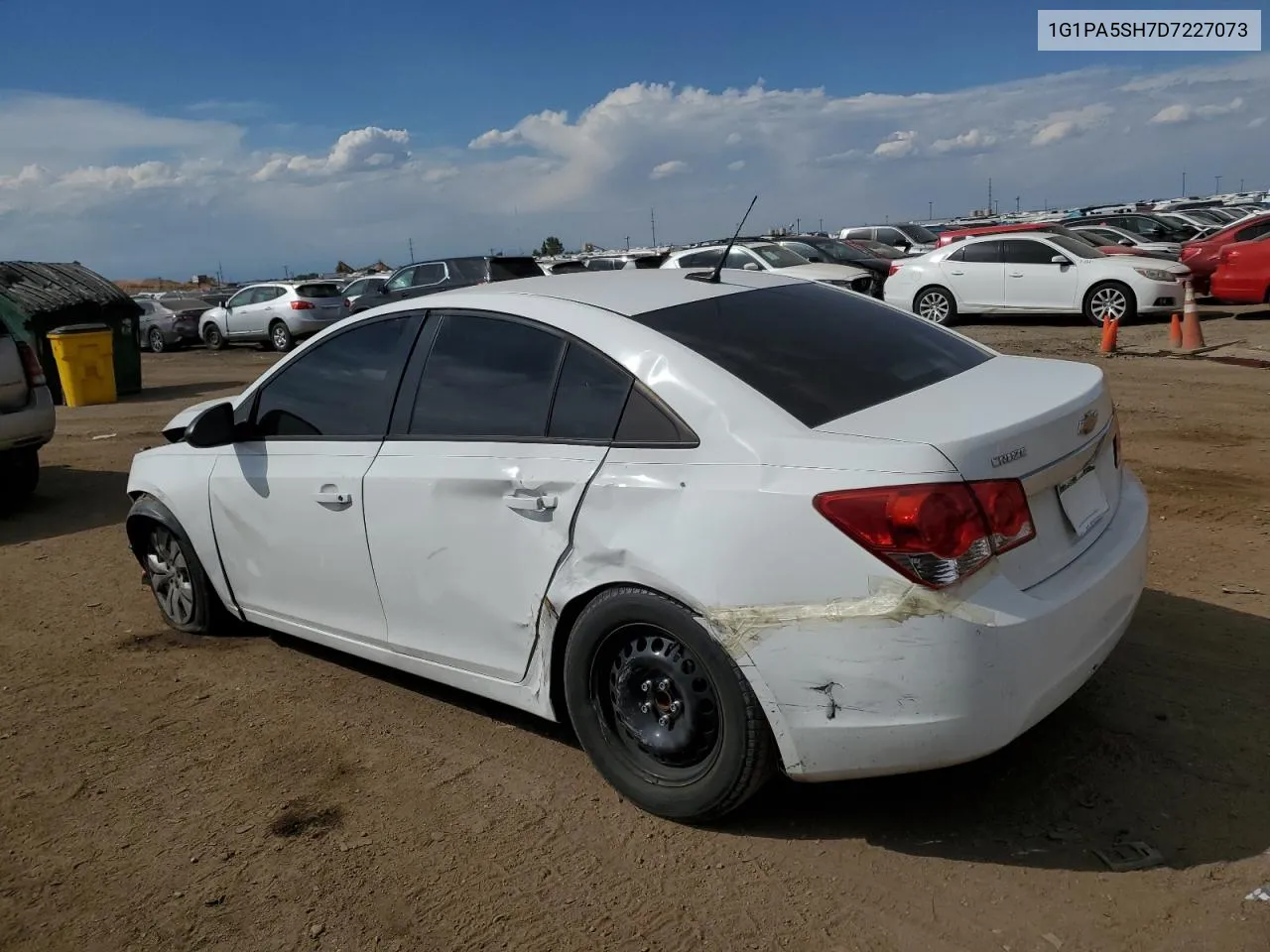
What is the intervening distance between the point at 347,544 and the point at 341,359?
76 cm

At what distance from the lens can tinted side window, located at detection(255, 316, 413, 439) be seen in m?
4.14

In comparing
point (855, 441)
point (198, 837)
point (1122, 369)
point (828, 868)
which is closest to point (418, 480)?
point (198, 837)

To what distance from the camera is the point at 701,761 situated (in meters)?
3.26

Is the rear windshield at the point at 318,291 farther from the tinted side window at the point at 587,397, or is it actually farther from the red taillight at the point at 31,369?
the tinted side window at the point at 587,397

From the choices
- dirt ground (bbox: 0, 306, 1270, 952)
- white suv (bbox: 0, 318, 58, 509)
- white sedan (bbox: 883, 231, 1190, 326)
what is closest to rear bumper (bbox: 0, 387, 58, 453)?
white suv (bbox: 0, 318, 58, 509)

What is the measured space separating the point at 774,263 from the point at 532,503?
Answer: 17941mm

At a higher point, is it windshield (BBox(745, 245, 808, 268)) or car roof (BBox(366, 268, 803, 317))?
windshield (BBox(745, 245, 808, 268))

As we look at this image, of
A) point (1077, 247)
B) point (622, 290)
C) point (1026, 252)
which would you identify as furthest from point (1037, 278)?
point (622, 290)

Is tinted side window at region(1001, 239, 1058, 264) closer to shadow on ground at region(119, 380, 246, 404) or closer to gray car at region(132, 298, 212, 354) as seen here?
shadow on ground at region(119, 380, 246, 404)

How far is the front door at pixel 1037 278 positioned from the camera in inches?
685

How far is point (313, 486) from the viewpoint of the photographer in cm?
419

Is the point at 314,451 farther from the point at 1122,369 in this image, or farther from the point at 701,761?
the point at 1122,369

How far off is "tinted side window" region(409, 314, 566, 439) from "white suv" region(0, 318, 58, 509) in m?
5.67

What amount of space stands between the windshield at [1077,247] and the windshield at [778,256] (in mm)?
4711
